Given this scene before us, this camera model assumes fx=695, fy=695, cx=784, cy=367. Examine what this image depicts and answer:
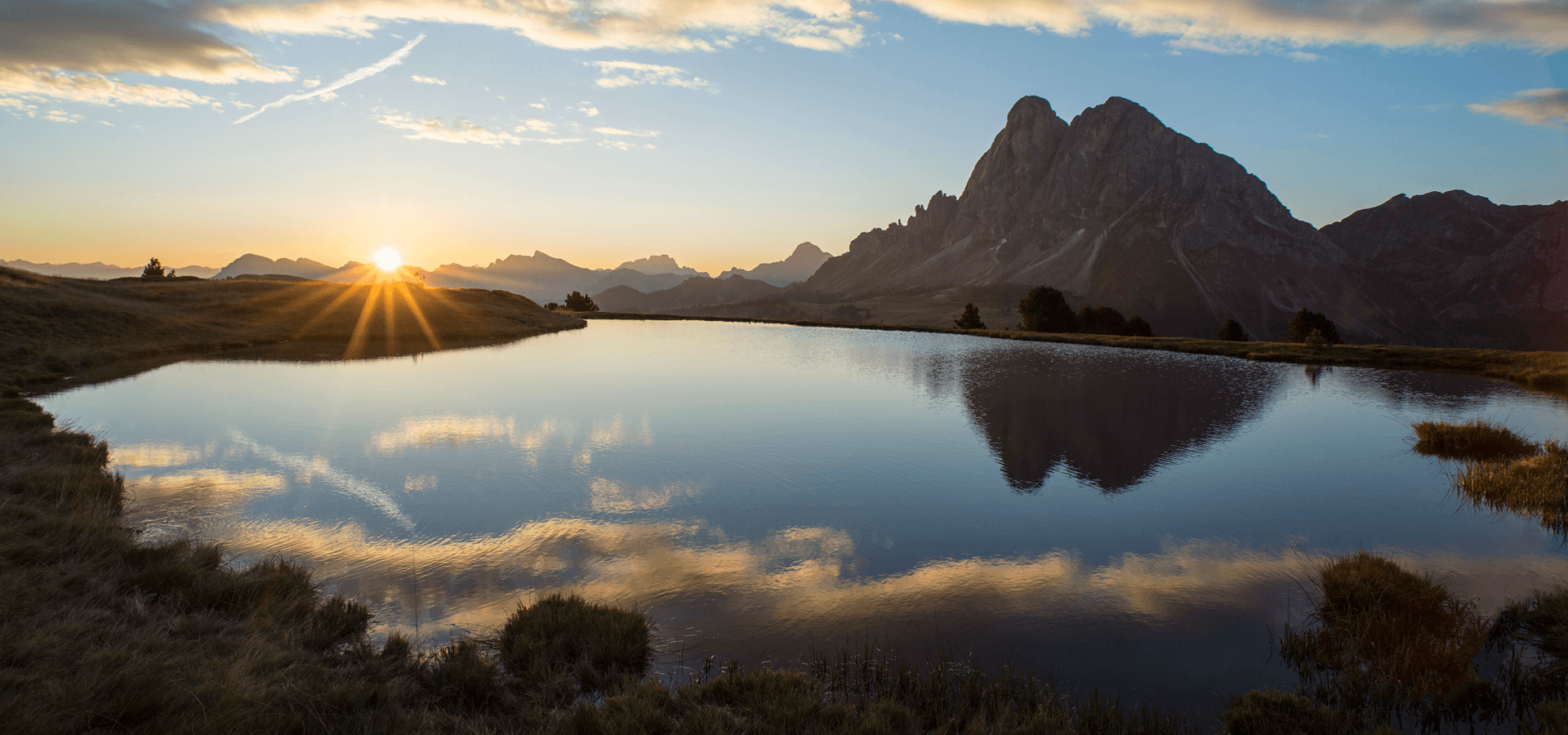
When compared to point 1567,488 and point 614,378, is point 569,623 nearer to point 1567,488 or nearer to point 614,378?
point 1567,488

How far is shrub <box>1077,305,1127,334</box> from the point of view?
120 meters

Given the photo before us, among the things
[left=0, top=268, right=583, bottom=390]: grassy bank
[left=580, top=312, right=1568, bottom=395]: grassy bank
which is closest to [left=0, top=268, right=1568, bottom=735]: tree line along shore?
[left=0, top=268, right=583, bottom=390]: grassy bank

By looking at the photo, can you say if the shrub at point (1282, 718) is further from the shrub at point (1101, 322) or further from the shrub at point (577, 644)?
the shrub at point (1101, 322)

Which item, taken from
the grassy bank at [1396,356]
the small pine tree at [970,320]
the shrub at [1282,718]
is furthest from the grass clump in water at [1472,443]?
the small pine tree at [970,320]

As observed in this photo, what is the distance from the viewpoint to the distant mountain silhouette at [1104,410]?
25.4m

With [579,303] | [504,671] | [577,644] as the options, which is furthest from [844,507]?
[579,303]

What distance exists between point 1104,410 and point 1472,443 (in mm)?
14065

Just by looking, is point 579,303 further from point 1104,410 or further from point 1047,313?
point 1104,410

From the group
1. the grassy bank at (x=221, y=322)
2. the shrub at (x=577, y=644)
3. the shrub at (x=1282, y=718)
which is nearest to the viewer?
the shrub at (x=1282, y=718)

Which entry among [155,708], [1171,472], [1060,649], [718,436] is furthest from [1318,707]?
[718,436]

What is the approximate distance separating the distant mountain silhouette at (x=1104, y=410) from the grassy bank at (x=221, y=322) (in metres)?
44.8

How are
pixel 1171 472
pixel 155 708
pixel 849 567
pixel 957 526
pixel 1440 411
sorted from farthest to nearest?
1. pixel 1440 411
2. pixel 1171 472
3. pixel 957 526
4. pixel 849 567
5. pixel 155 708

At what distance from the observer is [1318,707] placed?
31.1 ft

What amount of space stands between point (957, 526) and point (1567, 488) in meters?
18.5
